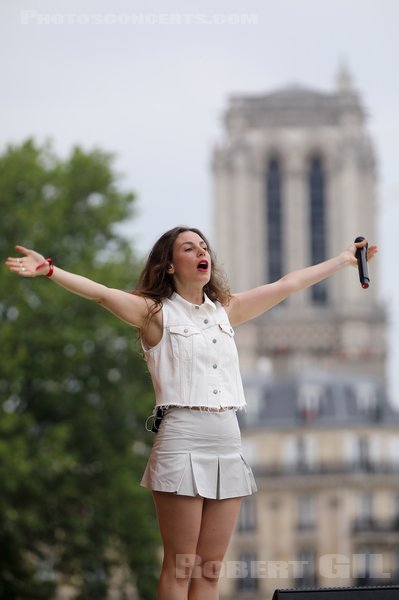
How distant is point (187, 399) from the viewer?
342 cm

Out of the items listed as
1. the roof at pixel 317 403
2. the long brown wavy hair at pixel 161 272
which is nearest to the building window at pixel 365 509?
the roof at pixel 317 403

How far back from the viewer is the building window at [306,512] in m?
35.5

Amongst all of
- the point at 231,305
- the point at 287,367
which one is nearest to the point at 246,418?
the point at 287,367

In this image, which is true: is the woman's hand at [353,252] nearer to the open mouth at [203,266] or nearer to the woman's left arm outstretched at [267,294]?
the woman's left arm outstretched at [267,294]

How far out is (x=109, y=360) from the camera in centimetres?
1802

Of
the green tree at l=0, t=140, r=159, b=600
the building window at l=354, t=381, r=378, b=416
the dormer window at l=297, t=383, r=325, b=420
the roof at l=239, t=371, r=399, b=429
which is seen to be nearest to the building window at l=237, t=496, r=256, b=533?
the roof at l=239, t=371, r=399, b=429

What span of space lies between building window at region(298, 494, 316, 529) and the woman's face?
32.4 m

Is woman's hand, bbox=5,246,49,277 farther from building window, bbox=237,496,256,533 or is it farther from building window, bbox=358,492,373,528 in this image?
building window, bbox=358,492,373,528

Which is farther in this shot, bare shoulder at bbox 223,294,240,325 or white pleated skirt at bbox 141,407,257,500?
bare shoulder at bbox 223,294,240,325

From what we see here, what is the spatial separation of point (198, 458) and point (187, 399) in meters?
0.15

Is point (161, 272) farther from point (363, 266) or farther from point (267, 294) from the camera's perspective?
point (363, 266)

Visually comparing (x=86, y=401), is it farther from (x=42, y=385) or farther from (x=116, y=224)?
(x=116, y=224)

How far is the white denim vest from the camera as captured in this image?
343cm

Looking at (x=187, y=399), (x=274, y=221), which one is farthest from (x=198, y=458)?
(x=274, y=221)
